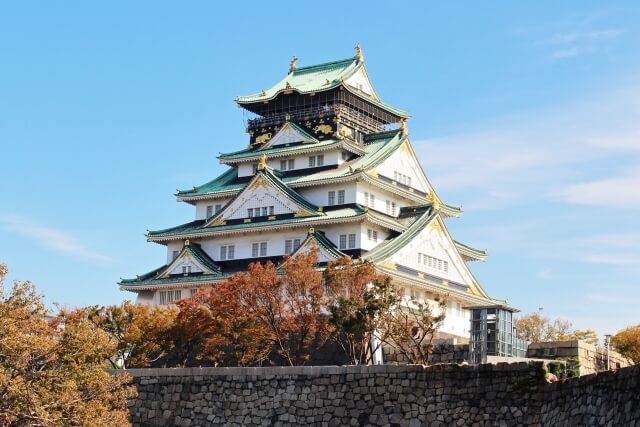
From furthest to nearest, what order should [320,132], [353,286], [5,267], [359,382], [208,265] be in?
[320,132] → [208,265] → [353,286] → [359,382] → [5,267]

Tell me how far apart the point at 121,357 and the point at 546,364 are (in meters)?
26.3

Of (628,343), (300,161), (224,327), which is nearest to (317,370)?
(224,327)

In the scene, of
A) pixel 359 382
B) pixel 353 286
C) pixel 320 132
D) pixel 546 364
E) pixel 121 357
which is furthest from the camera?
pixel 320 132

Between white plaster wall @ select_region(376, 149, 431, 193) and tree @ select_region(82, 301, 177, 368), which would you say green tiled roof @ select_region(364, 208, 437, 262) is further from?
tree @ select_region(82, 301, 177, 368)

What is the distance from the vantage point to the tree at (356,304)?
134ft

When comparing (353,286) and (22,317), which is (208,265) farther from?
(22,317)

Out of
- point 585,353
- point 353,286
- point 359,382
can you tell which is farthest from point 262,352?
point 585,353

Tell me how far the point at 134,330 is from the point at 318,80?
26723 millimetres

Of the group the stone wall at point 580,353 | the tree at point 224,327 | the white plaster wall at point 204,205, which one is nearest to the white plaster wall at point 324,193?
the white plaster wall at point 204,205

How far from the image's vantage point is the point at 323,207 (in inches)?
2404

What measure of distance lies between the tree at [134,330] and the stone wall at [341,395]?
916cm

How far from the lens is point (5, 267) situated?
31.0m

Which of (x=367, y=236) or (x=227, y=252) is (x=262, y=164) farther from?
(x=367, y=236)

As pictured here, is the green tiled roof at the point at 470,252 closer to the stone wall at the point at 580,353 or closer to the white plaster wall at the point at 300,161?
the white plaster wall at the point at 300,161
